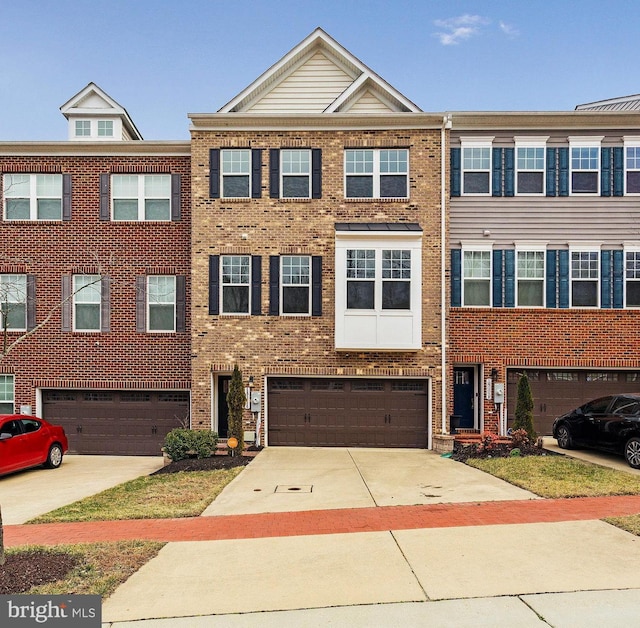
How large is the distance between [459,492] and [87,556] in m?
6.17

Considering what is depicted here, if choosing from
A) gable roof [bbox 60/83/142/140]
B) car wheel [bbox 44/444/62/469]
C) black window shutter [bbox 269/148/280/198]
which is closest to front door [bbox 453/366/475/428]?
black window shutter [bbox 269/148/280/198]

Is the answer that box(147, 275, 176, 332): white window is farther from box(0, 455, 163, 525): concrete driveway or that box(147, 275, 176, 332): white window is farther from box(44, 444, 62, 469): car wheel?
box(44, 444, 62, 469): car wheel

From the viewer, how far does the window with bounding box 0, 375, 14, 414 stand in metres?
16.8

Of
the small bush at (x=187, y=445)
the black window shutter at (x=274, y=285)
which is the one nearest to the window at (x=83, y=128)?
the black window shutter at (x=274, y=285)

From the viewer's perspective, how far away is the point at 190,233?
16734mm

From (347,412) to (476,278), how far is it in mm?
5297

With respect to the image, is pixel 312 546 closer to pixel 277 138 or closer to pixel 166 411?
pixel 166 411

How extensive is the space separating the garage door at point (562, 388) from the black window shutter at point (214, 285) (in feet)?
28.0

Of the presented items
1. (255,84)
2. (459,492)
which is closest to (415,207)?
(255,84)

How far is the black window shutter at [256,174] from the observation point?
52.5 ft

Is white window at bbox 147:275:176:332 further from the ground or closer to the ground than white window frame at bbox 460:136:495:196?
closer to the ground

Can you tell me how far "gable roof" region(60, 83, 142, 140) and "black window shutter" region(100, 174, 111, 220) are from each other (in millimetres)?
3247

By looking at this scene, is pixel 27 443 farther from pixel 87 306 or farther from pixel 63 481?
pixel 87 306

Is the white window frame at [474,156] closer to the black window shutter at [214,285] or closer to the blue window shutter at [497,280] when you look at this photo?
the blue window shutter at [497,280]
